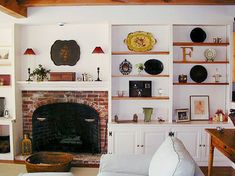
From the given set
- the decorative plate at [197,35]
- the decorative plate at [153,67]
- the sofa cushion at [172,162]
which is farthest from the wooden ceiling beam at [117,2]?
the sofa cushion at [172,162]

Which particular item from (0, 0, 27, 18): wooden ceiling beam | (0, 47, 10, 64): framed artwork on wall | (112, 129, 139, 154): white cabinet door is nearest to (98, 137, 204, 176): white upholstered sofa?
(112, 129, 139, 154): white cabinet door

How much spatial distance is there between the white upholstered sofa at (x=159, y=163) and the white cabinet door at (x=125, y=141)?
147cm

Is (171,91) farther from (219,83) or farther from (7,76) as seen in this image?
(7,76)

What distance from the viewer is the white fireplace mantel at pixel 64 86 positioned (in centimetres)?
521

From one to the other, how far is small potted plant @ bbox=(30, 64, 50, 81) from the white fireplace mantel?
123 mm

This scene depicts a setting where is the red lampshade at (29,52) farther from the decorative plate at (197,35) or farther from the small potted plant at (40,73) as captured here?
the decorative plate at (197,35)

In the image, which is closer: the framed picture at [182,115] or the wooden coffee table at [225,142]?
the wooden coffee table at [225,142]

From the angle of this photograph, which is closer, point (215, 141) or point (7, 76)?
point (215, 141)

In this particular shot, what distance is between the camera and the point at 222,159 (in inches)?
198

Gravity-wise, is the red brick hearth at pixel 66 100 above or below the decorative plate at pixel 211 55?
below

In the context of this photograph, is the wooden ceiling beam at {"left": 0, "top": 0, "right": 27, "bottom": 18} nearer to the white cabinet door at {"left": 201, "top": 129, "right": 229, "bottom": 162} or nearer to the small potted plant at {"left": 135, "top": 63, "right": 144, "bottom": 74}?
the small potted plant at {"left": 135, "top": 63, "right": 144, "bottom": 74}

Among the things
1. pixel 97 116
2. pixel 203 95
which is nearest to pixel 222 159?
pixel 203 95

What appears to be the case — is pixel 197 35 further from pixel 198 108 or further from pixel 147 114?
pixel 147 114

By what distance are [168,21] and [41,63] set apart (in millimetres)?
2387
